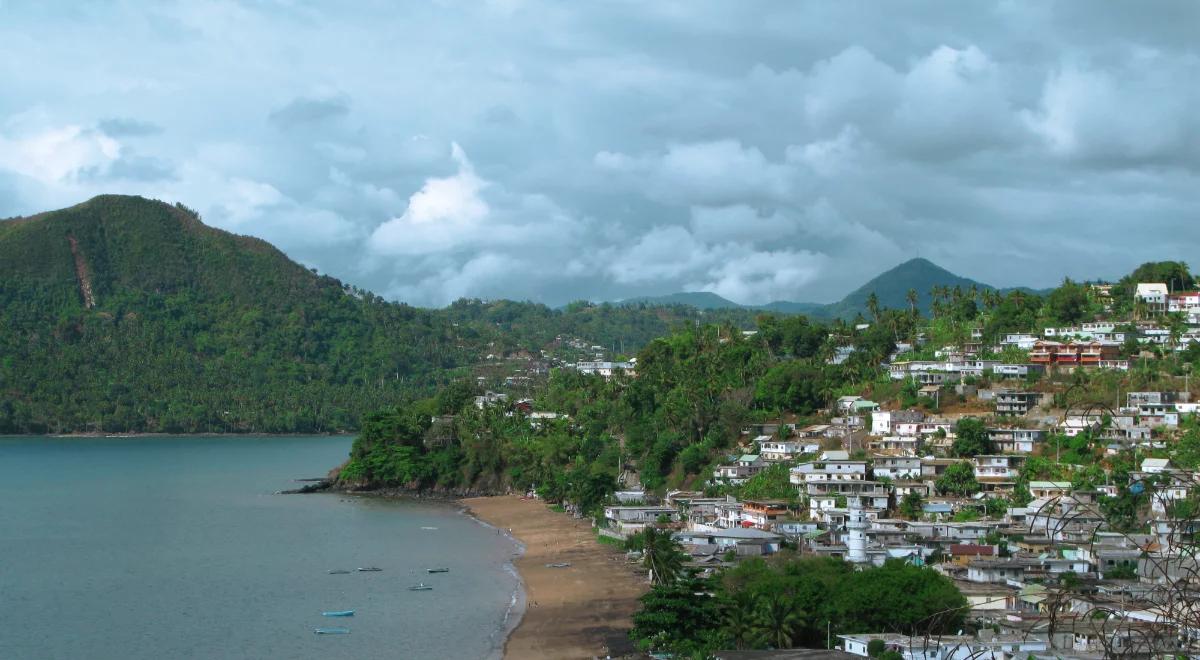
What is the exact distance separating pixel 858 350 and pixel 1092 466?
89.7 ft

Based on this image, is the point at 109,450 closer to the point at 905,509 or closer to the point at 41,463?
the point at 41,463

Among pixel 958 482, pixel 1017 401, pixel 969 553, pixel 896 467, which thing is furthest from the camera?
pixel 1017 401

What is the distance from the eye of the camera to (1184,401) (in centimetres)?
5541

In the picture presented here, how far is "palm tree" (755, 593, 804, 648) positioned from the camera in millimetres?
29938

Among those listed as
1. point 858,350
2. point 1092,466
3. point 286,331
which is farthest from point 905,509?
point 286,331

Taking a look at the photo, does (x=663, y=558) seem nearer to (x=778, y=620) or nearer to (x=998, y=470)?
(x=778, y=620)

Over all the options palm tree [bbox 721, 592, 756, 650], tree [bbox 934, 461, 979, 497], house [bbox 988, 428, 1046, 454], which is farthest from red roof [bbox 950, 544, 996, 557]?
house [bbox 988, 428, 1046, 454]

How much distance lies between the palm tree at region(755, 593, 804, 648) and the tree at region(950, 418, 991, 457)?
26161mm

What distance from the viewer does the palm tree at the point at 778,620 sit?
98.2 ft

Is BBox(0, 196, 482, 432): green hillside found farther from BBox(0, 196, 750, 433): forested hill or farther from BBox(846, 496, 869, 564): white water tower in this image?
BBox(846, 496, 869, 564): white water tower

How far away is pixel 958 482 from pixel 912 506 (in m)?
3.69

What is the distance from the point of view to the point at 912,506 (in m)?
49.9

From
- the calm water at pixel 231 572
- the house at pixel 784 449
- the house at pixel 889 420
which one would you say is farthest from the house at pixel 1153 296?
the calm water at pixel 231 572

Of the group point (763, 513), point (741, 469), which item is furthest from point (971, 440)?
point (741, 469)
